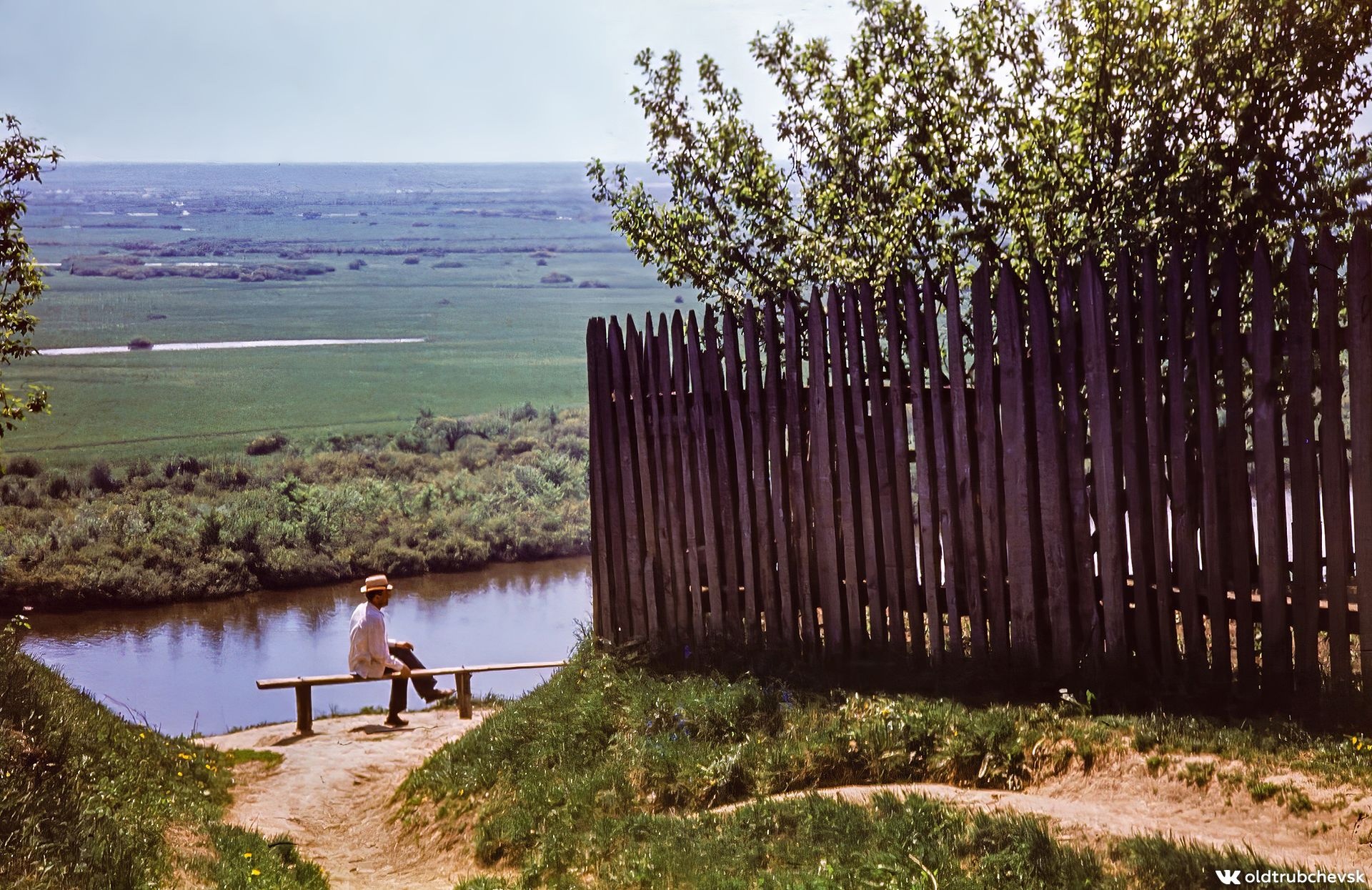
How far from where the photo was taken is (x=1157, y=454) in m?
6.40

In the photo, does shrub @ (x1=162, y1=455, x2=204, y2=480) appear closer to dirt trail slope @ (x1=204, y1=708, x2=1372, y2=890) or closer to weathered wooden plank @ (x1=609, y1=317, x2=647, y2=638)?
dirt trail slope @ (x1=204, y1=708, x2=1372, y2=890)

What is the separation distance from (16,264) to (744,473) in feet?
17.8

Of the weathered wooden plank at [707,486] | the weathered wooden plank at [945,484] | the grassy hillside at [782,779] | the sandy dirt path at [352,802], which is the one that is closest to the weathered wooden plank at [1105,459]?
the grassy hillside at [782,779]

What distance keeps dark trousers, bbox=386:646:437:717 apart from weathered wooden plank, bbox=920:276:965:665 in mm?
6320

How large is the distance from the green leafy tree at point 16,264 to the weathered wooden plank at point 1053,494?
6823mm

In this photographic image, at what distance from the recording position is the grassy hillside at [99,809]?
17.5 ft

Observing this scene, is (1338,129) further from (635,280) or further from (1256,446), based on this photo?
(635,280)

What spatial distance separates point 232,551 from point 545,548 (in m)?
10.5

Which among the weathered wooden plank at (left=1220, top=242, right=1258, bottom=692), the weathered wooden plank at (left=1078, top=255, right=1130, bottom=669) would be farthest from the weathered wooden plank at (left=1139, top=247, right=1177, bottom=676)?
the weathered wooden plank at (left=1220, top=242, right=1258, bottom=692)

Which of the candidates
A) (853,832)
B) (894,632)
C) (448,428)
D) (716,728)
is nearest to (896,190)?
(894,632)

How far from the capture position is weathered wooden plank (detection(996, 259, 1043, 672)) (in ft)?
22.2

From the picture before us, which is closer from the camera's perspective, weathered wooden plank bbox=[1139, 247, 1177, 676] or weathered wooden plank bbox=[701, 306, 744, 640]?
weathered wooden plank bbox=[1139, 247, 1177, 676]

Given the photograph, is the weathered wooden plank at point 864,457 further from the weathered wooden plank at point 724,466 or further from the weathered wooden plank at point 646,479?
the weathered wooden plank at point 646,479

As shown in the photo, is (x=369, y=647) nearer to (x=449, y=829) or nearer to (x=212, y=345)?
(x=449, y=829)
